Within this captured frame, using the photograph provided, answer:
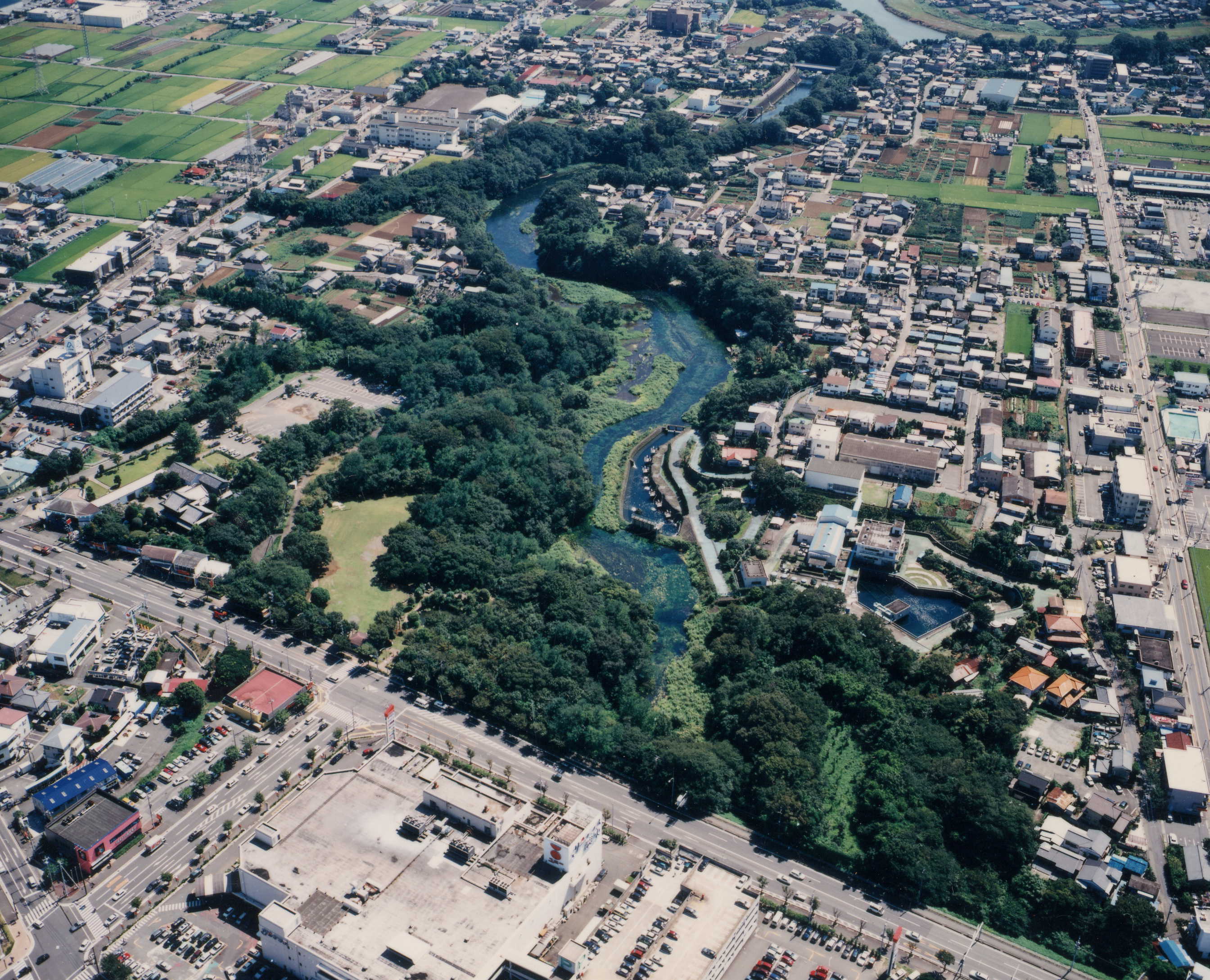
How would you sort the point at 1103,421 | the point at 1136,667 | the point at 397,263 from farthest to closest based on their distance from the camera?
the point at 397,263 < the point at 1103,421 < the point at 1136,667

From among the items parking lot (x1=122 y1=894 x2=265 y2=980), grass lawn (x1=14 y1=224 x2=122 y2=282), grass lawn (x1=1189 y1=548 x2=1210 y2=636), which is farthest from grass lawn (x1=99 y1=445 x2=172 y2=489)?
grass lawn (x1=1189 y1=548 x2=1210 y2=636)

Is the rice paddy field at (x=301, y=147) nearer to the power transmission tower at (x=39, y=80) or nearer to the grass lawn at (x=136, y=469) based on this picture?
the power transmission tower at (x=39, y=80)

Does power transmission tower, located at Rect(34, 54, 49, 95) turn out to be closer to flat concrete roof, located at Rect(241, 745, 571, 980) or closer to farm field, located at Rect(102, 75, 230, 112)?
farm field, located at Rect(102, 75, 230, 112)

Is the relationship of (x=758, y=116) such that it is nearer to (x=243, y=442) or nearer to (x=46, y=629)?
(x=243, y=442)

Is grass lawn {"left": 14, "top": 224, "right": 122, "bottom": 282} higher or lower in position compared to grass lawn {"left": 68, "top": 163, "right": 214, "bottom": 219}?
lower

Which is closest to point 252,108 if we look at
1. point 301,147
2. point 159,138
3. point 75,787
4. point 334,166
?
point 159,138

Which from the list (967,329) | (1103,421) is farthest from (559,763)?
(967,329)
